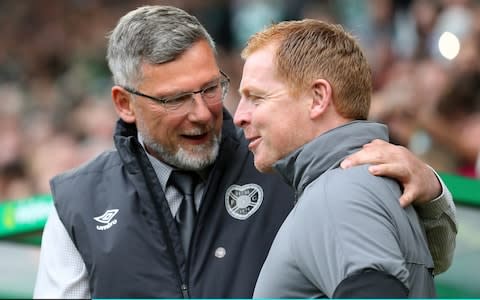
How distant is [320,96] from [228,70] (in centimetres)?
512

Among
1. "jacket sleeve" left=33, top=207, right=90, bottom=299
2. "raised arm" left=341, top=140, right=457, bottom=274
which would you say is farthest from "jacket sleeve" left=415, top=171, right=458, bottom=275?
"jacket sleeve" left=33, top=207, right=90, bottom=299

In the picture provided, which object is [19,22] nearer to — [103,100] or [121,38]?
[103,100]

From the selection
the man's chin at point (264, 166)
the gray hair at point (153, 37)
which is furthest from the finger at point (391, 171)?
the gray hair at point (153, 37)

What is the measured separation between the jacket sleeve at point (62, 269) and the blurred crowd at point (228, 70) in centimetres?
235

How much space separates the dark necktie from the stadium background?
106 centimetres

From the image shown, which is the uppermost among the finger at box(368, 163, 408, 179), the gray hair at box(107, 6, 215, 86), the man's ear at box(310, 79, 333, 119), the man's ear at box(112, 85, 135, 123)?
the man's ear at box(310, 79, 333, 119)

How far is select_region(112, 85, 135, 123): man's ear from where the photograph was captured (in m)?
3.47

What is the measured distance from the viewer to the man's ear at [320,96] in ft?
8.70

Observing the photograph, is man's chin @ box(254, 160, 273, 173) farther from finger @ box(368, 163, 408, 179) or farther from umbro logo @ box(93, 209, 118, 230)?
umbro logo @ box(93, 209, 118, 230)

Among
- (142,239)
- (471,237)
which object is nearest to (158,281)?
(142,239)

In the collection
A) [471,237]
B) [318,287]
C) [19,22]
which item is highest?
[318,287]

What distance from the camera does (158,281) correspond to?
312 cm

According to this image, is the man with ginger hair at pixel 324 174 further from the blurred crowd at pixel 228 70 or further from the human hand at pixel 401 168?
the blurred crowd at pixel 228 70

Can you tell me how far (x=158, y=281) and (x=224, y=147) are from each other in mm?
465
